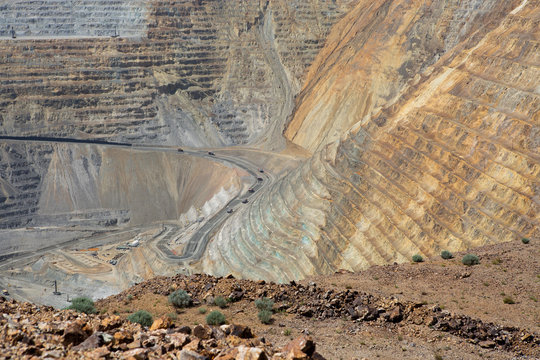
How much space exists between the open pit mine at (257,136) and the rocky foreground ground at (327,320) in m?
13.3

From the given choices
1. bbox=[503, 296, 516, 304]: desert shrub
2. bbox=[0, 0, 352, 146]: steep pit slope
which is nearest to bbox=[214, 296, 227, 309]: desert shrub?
bbox=[503, 296, 516, 304]: desert shrub

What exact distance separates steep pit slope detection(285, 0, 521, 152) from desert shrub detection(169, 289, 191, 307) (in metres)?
58.6

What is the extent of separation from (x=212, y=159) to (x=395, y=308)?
68.0m

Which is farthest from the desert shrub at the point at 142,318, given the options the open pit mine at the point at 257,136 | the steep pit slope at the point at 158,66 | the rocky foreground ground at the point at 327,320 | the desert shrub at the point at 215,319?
the steep pit slope at the point at 158,66

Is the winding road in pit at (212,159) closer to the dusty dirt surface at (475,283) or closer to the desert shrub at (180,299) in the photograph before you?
the dusty dirt surface at (475,283)

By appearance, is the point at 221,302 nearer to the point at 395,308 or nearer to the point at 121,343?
the point at 395,308

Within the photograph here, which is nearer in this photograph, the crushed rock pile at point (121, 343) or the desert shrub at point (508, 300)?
the crushed rock pile at point (121, 343)

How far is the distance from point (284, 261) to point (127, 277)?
19.8 metres

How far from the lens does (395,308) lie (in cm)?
1961

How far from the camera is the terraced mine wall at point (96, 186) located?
81.8 m

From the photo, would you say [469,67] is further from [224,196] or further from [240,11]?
[240,11]

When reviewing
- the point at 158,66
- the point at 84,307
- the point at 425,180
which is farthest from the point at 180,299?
the point at 158,66

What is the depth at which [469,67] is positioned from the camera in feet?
168

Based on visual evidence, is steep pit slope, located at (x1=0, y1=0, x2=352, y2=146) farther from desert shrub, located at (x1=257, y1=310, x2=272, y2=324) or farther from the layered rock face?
desert shrub, located at (x1=257, y1=310, x2=272, y2=324)
